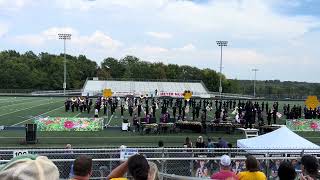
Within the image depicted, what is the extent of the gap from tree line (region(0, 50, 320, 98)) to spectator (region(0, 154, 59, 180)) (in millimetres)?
93810

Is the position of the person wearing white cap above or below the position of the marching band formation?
above

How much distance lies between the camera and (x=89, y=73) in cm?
12325

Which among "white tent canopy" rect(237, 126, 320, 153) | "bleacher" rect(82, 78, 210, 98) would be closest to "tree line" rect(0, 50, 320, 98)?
"bleacher" rect(82, 78, 210, 98)

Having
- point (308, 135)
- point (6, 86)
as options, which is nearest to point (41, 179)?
point (308, 135)

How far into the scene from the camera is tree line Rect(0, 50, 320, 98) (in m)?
104

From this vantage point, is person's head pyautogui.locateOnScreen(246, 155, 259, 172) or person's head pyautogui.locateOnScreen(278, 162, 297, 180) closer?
person's head pyautogui.locateOnScreen(278, 162, 297, 180)

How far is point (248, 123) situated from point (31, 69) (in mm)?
87040

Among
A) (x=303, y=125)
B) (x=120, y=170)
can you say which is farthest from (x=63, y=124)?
(x=120, y=170)

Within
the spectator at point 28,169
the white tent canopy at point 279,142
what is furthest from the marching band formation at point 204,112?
the spectator at point 28,169

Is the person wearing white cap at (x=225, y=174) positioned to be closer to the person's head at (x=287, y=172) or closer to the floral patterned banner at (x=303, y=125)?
the person's head at (x=287, y=172)

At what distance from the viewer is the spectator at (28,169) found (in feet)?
5.97

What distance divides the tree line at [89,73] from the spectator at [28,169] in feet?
308

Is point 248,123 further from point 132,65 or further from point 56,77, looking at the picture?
point 132,65

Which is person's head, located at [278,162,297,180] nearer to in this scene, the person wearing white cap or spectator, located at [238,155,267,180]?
the person wearing white cap
